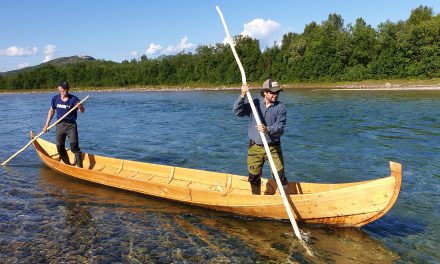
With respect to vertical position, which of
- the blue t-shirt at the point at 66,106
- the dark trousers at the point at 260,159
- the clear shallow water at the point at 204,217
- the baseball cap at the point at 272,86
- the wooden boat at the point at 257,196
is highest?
the baseball cap at the point at 272,86

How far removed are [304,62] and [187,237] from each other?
72782 millimetres

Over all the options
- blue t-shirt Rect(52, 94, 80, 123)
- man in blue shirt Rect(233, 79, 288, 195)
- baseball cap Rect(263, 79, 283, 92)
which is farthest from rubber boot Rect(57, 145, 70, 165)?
baseball cap Rect(263, 79, 283, 92)

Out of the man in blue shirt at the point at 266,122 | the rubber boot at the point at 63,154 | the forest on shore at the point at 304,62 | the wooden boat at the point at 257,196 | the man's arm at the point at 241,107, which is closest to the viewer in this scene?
the wooden boat at the point at 257,196

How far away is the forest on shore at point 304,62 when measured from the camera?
6359 cm

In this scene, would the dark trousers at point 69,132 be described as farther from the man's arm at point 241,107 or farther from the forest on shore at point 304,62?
the forest on shore at point 304,62

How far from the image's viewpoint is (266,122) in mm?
7371

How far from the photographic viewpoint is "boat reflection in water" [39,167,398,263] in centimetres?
654

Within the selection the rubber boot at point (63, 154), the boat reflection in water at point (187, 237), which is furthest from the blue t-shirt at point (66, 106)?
the boat reflection in water at point (187, 237)

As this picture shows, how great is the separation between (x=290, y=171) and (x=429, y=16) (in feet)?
249

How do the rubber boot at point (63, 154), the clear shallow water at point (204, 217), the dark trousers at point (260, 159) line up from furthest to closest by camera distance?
the rubber boot at point (63, 154)
the dark trousers at point (260, 159)
the clear shallow water at point (204, 217)

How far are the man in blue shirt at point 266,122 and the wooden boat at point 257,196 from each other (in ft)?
2.09

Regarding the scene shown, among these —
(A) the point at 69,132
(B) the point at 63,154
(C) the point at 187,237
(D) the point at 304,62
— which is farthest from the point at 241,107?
(D) the point at 304,62

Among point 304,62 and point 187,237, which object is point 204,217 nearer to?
point 187,237

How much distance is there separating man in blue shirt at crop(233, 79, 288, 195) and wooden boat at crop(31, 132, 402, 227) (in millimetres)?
636
